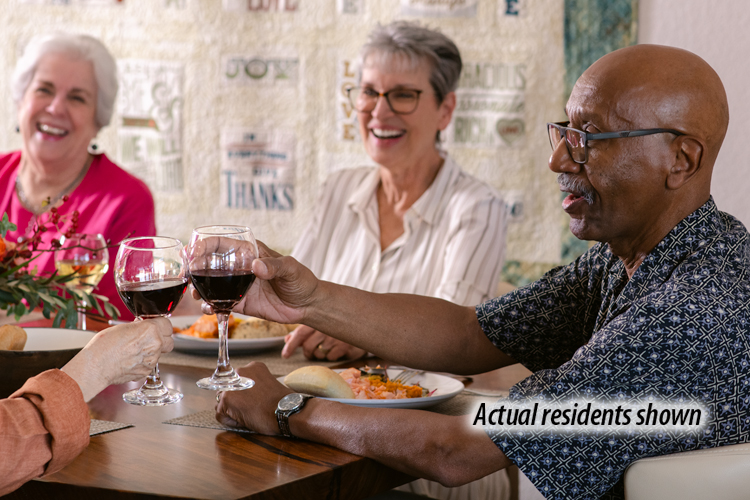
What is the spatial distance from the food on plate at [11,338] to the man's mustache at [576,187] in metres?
1.04

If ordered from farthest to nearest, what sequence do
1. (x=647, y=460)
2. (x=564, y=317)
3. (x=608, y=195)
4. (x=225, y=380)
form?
1. (x=564, y=317)
2. (x=608, y=195)
3. (x=225, y=380)
4. (x=647, y=460)

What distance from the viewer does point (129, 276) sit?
119 cm

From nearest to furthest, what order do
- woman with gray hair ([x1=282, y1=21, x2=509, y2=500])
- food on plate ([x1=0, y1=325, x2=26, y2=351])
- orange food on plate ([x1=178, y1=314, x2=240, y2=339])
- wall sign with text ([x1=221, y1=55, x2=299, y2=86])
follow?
food on plate ([x1=0, y1=325, x2=26, y2=351]) → orange food on plate ([x1=178, y1=314, x2=240, y2=339]) → woman with gray hair ([x1=282, y1=21, x2=509, y2=500]) → wall sign with text ([x1=221, y1=55, x2=299, y2=86])

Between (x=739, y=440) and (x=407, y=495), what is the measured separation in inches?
29.8

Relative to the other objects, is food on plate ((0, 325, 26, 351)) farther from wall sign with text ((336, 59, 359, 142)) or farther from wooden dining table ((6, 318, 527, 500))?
wall sign with text ((336, 59, 359, 142))

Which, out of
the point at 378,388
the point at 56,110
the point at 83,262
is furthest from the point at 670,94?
the point at 56,110

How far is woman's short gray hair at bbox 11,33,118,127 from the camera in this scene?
3.04m

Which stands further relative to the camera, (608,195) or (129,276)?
(608,195)

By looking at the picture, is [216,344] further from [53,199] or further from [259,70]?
[259,70]

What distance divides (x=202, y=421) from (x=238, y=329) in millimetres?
544

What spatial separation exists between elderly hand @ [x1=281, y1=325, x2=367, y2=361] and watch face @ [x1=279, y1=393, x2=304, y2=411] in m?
0.46

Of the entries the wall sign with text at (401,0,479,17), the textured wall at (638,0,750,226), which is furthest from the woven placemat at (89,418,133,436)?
the wall sign with text at (401,0,479,17)

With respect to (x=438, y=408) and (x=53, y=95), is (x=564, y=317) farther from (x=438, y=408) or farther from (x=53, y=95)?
(x=53, y=95)

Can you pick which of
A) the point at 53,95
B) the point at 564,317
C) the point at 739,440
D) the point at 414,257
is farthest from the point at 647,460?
the point at 53,95
